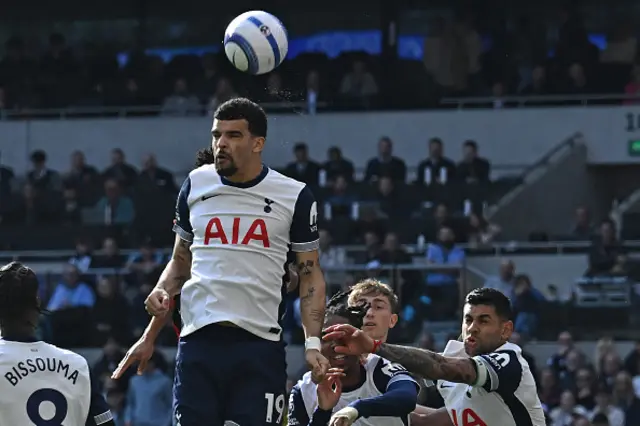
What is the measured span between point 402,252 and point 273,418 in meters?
10.6

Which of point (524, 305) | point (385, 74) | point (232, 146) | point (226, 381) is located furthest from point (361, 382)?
point (385, 74)

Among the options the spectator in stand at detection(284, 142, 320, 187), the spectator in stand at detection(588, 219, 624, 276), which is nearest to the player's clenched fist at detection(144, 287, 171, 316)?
the spectator in stand at detection(588, 219, 624, 276)

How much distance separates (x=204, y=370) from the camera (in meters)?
7.67

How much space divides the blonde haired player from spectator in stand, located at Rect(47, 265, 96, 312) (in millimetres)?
10271

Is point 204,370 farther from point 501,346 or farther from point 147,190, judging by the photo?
point 147,190

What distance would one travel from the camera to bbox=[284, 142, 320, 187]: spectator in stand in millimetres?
20719

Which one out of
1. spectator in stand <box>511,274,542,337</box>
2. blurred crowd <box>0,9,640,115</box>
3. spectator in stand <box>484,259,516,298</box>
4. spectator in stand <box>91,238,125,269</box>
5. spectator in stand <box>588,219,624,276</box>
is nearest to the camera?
spectator in stand <box>511,274,542,337</box>

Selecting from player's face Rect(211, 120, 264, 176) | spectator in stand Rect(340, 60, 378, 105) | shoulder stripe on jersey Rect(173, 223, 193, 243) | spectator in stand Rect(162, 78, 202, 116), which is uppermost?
spectator in stand Rect(340, 60, 378, 105)

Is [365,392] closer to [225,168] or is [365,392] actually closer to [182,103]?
[225,168]

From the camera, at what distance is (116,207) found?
21.0 metres

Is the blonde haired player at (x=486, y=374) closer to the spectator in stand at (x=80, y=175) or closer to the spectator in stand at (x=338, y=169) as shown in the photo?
the spectator in stand at (x=338, y=169)

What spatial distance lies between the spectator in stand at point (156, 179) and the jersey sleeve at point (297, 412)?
12494mm

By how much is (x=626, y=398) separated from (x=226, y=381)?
967 cm

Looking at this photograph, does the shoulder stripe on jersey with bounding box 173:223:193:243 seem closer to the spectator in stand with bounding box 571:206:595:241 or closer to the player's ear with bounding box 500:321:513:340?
the player's ear with bounding box 500:321:513:340
